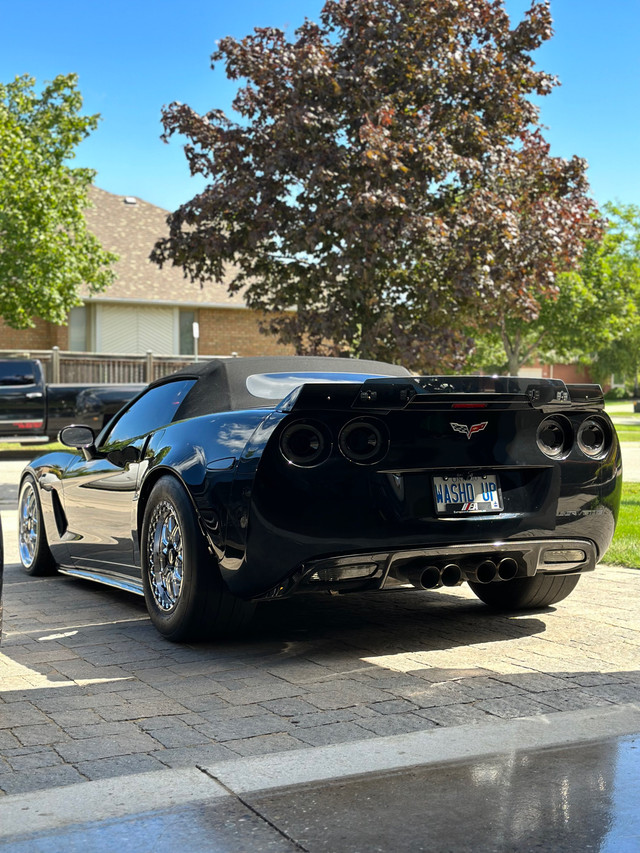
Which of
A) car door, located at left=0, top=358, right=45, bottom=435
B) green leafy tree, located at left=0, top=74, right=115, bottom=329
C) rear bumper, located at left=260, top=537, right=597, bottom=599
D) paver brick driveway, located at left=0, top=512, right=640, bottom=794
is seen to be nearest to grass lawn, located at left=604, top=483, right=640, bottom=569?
paver brick driveway, located at left=0, top=512, right=640, bottom=794

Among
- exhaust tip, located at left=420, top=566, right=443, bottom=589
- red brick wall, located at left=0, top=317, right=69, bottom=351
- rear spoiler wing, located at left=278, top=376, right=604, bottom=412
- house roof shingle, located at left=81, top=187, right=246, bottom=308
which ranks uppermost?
house roof shingle, located at left=81, top=187, right=246, bottom=308

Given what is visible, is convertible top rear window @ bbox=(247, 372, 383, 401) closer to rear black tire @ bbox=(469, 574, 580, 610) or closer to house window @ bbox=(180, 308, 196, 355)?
Answer: rear black tire @ bbox=(469, 574, 580, 610)

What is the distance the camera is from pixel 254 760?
3660mm

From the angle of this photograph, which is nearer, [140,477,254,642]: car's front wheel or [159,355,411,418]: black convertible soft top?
[140,477,254,642]: car's front wheel

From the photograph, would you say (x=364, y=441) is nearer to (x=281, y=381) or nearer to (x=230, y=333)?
(x=281, y=381)

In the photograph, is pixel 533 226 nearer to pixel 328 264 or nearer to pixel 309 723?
pixel 328 264

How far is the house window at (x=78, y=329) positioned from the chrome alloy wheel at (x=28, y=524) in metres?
28.9

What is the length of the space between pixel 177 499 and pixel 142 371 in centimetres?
2540

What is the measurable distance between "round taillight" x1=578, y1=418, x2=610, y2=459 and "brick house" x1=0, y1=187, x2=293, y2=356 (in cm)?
2985

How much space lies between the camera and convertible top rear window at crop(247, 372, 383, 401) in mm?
5926

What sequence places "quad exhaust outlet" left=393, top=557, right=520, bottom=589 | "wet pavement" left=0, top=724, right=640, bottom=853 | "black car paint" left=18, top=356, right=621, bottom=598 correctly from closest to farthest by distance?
"wet pavement" left=0, top=724, right=640, bottom=853
"black car paint" left=18, top=356, right=621, bottom=598
"quad exhaust outlet" left=393, top=557, right=520, bottom=589

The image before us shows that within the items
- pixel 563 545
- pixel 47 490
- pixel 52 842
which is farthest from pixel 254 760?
pixel 47 490

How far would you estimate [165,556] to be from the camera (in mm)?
5527

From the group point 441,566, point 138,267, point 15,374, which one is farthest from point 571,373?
point 441,566
